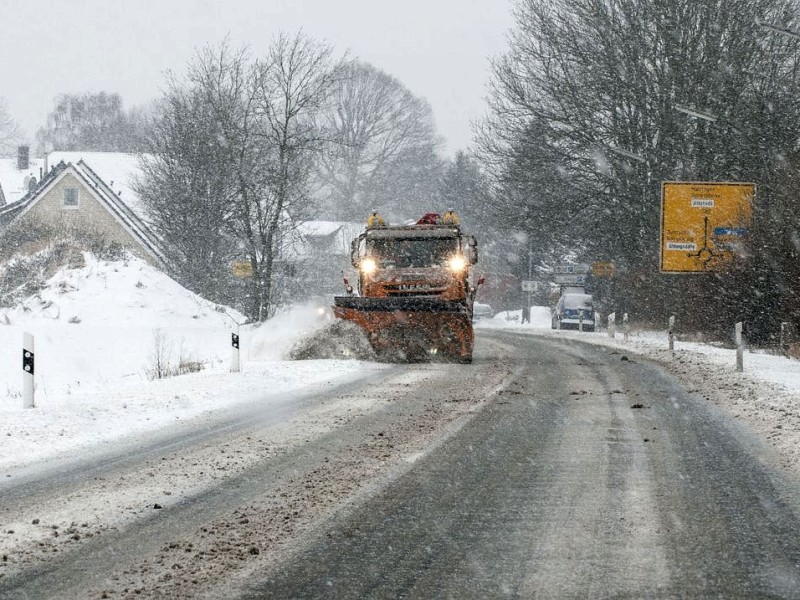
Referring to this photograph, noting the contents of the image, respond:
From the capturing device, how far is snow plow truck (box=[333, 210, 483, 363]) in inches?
777

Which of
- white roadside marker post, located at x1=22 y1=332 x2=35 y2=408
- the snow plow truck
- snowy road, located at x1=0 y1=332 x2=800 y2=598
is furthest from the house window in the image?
snowy road, located at x1=0 y1=332 x2=800 y2=598

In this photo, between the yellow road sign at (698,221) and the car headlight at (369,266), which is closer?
the car headlight at (369,266)

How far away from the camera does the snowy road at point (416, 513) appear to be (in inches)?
196

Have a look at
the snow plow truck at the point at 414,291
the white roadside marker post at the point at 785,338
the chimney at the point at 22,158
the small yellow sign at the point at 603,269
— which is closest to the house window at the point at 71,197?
the chimney at the point at 22,158

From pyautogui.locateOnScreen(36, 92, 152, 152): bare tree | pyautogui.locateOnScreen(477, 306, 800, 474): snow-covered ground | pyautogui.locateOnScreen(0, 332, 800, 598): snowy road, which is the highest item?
pyautogui.locateOnScreen(36, 92, 152, 152): bare tree

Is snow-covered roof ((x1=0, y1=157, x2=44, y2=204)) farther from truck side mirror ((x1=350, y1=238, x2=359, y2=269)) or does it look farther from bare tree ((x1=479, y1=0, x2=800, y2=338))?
truck side mirror ((x1=350, y1=238, x2=359, y2=269))

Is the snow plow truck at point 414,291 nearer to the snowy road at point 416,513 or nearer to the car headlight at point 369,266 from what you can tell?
the car headlight at point 369,266

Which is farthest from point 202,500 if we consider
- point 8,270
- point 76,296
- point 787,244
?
point 8,270

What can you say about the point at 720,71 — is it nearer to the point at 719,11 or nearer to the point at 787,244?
the point at 719,11

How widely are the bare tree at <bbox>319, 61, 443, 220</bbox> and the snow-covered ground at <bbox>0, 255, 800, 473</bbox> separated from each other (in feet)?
146

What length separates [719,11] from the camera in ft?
116

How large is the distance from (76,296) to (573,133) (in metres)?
18.1

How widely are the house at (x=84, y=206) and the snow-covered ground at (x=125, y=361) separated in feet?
63.2

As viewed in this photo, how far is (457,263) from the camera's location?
2122 cm
